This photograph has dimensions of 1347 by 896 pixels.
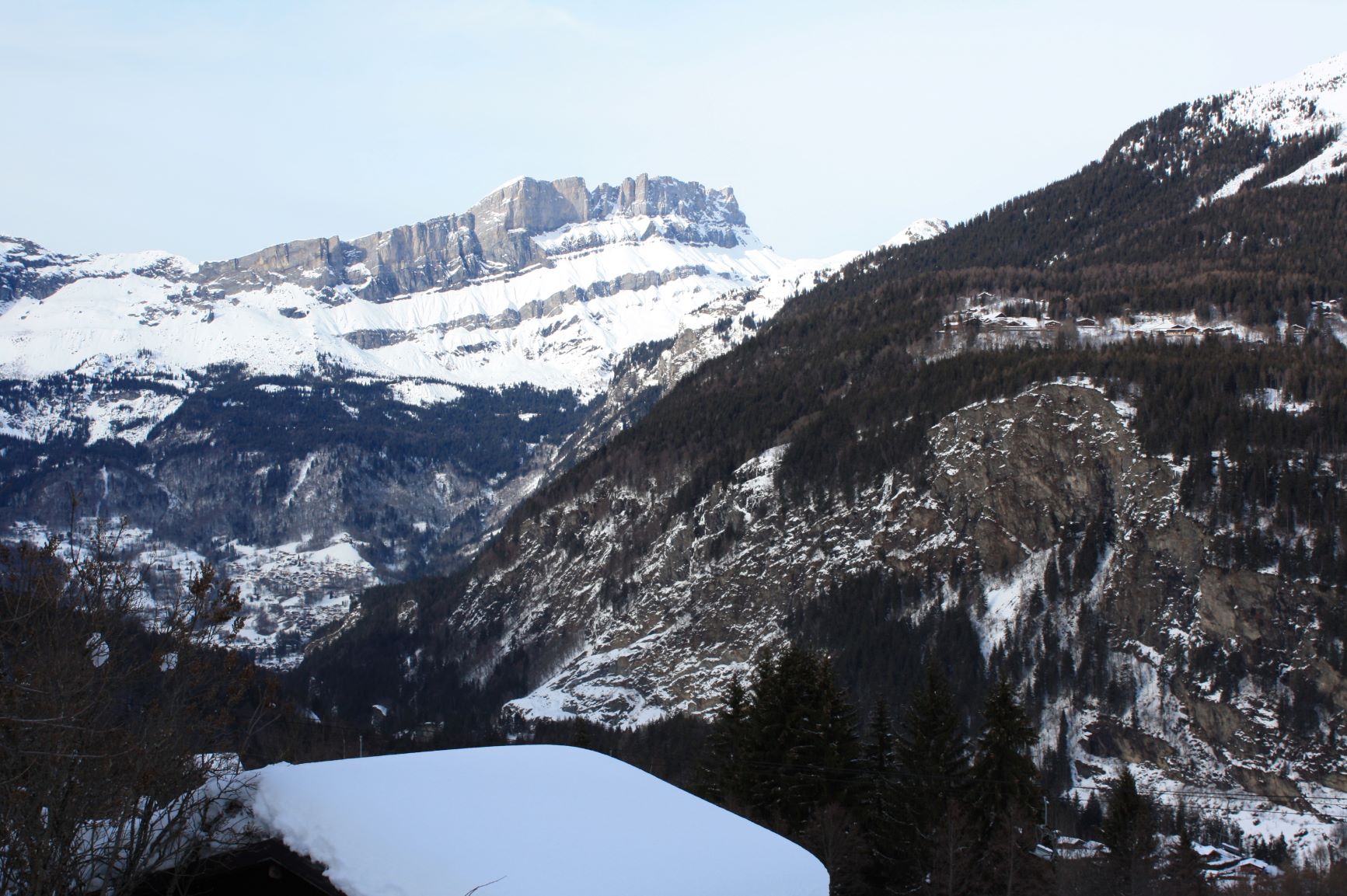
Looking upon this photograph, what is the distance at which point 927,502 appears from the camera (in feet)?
518

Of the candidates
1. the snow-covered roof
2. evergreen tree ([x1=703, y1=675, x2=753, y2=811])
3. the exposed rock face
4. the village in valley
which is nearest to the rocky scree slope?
the exposed rock face

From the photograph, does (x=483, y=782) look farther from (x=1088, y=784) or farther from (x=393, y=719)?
(x=393, y=719)

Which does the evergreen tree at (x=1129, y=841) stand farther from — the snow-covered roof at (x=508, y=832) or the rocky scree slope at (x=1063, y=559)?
the rocky scree slope at (x=1063, y=559)

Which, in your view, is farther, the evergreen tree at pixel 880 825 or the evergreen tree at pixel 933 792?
the evergreen tree at pixel 880 825

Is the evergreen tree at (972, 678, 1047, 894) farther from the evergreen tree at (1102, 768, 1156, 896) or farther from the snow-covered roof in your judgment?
the snow-covered roof

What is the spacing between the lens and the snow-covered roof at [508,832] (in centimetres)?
2267

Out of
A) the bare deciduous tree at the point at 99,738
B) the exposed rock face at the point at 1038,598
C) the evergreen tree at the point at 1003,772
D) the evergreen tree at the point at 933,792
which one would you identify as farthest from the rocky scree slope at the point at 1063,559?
the bare deciduous tree at the point at 99,738

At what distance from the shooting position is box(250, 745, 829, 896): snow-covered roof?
22.7 metres

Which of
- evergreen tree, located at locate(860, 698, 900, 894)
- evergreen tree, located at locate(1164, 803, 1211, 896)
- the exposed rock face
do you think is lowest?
the exposed rock face

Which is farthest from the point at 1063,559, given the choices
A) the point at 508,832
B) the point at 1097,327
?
the point at 508,832

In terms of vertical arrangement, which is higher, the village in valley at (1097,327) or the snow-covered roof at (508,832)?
the snow-covered roof at (508,832)

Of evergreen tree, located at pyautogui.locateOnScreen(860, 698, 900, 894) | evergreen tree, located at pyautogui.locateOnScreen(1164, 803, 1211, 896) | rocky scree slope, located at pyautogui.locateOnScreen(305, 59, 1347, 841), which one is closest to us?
evergreen tree, located at pyautogui.locateOnScreen(860, 698, 900, 894)

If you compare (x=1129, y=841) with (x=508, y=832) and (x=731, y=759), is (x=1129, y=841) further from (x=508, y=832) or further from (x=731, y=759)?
(x=508, y=832)

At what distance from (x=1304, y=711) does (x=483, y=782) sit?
113651 mm
